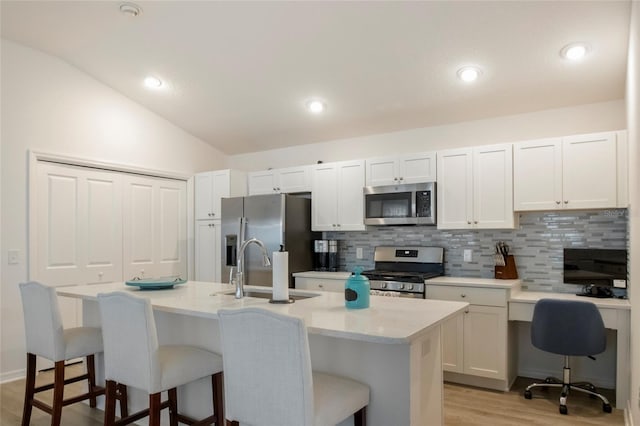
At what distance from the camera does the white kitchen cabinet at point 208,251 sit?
514cm

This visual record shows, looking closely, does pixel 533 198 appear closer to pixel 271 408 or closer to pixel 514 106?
pixel 514 106

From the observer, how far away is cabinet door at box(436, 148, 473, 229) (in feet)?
12.6

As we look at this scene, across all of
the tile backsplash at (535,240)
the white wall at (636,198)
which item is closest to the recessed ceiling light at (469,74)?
the white wall at (636,198)

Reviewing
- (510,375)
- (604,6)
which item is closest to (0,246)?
(510,375)

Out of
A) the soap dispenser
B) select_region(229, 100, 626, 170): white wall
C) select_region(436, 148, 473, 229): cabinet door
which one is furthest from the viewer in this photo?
select_region(436, 148, 473, 229): cabinet door

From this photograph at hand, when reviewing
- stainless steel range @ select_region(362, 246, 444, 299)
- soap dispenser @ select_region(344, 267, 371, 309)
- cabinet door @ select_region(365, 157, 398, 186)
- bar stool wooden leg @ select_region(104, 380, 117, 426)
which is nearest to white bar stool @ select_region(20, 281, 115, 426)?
bar stool wooden leg @ select_region(104, 380, 117, 426)

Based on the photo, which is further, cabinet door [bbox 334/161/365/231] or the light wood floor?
cabinet door [bbox 334/161/365/231]

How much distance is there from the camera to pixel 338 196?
182 inches

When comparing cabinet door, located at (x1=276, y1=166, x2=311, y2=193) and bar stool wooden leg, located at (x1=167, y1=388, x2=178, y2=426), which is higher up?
cabinet door, located at (x1=276, y1=166, x2=311, y2=193)

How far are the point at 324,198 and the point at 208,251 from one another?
5.30ft

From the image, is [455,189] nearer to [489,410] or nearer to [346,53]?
[346,53]

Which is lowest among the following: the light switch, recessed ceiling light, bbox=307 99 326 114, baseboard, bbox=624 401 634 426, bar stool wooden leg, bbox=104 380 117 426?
baseboard, bbox=624 401 634 426

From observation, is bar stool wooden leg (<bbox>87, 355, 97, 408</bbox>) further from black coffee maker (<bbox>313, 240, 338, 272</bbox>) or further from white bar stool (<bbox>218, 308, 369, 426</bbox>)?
black coffee maker (<bbox>313, 240, 338, 272</bbox>)

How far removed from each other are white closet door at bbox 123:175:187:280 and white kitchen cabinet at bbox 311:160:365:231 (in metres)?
1.75
